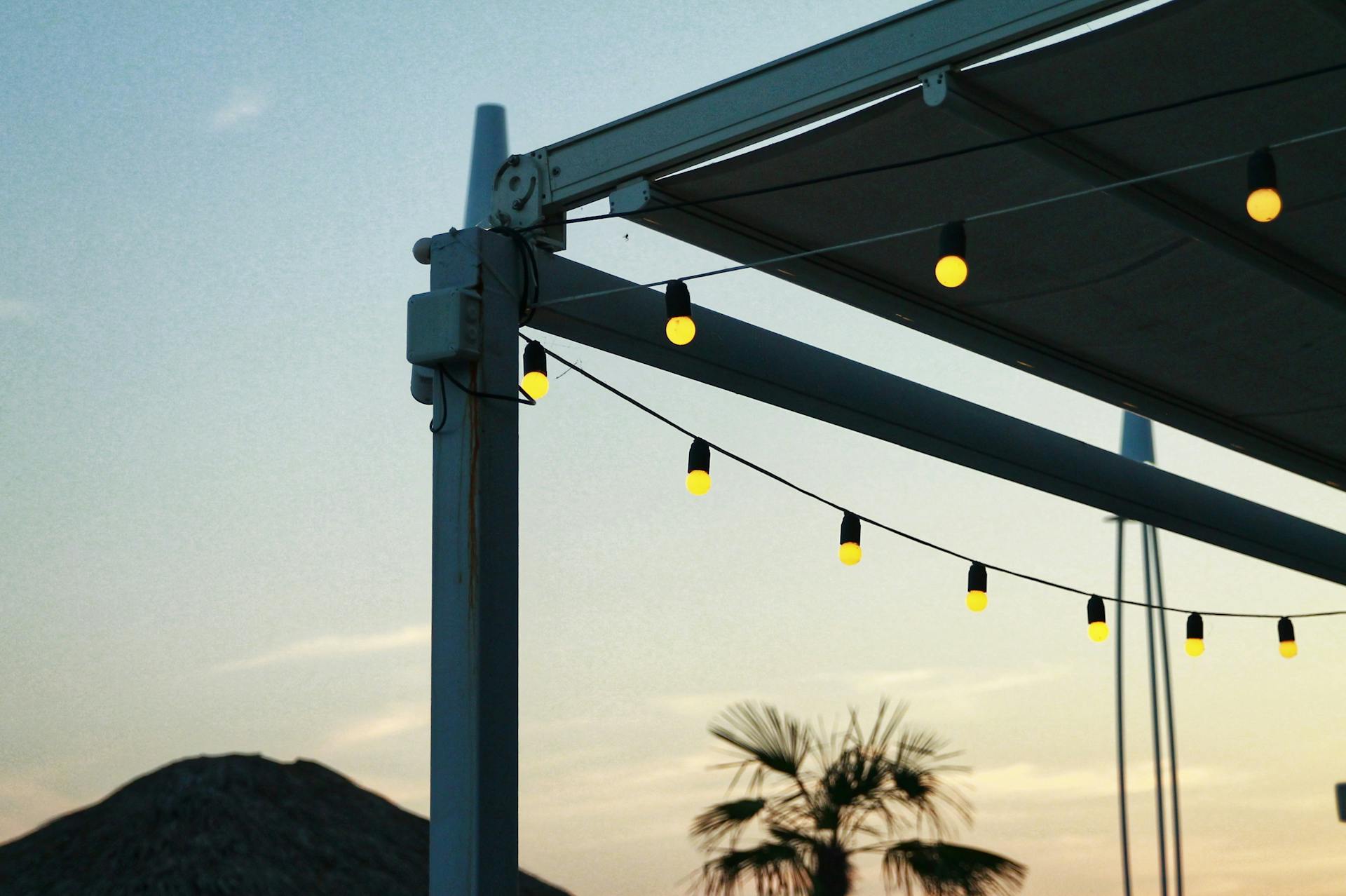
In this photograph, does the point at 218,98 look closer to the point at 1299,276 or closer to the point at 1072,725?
the point at 1299,276

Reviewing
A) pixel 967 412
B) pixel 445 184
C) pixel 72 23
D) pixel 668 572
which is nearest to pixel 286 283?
pixel 445 184

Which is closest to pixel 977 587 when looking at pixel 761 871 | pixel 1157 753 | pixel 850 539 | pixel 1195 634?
pixel 850 539

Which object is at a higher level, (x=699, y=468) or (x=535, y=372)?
(x=535, y=372)

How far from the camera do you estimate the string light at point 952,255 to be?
410 centimetres

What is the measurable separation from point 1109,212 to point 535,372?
2408 mm

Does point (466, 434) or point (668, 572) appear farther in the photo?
point (668, 572)

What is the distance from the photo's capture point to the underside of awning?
4598 millimetres

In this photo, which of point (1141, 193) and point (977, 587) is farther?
point (977, 587)

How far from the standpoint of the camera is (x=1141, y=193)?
5547mm

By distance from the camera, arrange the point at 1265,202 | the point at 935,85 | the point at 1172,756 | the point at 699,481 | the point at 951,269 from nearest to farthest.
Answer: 1. the point at 1265,202
2. the point at 951,269
3. the point at 935,85
4. the point at 699,481
5. the point at 1172,756

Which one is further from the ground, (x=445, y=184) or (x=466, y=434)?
(x=445, y=184)

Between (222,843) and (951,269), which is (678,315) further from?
(222,843)

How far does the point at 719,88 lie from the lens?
4609 mm

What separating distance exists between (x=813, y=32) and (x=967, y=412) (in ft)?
19.2
